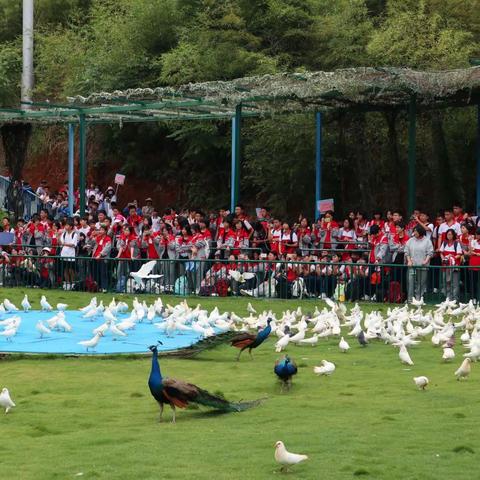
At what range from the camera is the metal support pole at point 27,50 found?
40781mm

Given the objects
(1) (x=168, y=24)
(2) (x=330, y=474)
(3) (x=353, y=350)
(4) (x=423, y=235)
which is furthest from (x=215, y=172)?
(2) (x=330, y=474)

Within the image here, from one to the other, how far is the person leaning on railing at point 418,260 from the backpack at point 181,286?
16.5ft

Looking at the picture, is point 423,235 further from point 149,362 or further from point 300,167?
point 300,167

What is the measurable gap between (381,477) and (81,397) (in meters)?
5.11

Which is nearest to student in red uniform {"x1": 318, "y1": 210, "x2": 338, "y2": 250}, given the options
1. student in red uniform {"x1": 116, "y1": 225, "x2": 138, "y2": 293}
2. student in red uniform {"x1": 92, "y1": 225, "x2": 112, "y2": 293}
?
student in red uniform {"x1": 116, "y1": 225, "x2": 138, "y2": 293}

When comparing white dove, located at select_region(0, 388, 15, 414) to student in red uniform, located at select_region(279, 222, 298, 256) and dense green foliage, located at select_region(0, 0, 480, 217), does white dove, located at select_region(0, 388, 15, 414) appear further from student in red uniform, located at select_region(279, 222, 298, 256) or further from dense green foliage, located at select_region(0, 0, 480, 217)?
dense green foliage, located at select_region(0, 0, 480, 217)

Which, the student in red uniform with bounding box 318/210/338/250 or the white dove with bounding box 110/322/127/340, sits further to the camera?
the student in red uniform with bounding box 318/210/338/250

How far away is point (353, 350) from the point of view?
17547 mm

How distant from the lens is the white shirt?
2909cm

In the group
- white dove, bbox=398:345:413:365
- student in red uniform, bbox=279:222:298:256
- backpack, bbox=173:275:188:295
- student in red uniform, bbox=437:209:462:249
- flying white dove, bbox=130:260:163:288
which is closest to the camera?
white dove, bbox=398:345:413:365

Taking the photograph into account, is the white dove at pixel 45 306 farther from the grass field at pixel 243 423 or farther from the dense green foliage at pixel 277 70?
the dense green foliage at pixel 277 70

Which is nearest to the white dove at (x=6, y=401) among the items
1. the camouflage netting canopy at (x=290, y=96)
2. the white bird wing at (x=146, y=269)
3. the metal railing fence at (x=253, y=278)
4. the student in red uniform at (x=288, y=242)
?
the white bird wing at (x=146, y=269)

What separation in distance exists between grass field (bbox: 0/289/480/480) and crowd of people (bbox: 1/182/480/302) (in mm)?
7133

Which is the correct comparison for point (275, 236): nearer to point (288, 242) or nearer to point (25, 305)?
point (288, 242)
